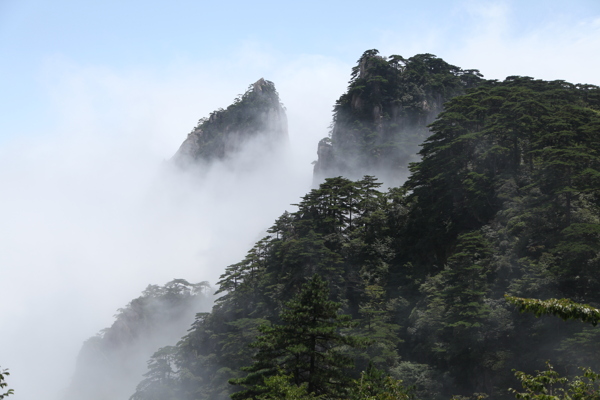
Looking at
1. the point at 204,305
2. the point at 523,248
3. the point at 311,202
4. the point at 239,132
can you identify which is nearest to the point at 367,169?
the point at 311,202

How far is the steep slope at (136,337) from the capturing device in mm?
88500

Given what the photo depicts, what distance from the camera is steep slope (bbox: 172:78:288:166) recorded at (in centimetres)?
13838

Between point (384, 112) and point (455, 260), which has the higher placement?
point (384, 112)

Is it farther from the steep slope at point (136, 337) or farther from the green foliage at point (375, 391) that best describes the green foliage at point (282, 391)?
the steep slope at point (136, 337)

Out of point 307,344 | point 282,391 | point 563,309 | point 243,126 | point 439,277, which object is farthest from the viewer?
point 243,126

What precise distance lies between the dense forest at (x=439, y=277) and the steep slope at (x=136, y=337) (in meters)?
30.3

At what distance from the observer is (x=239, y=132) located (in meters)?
140

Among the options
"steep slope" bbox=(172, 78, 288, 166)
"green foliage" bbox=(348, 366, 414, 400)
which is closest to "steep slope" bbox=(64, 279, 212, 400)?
"steep slope" bbox=(172, 78, 288, 166)

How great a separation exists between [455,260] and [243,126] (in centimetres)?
10840

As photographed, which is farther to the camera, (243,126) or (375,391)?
(243,126)

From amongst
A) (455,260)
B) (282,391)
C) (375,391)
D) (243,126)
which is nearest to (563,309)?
(282,391)

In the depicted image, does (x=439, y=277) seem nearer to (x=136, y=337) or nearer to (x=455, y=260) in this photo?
(x=455, y=260)

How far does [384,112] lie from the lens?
90562 millimetres

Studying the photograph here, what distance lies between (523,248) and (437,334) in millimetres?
8950
